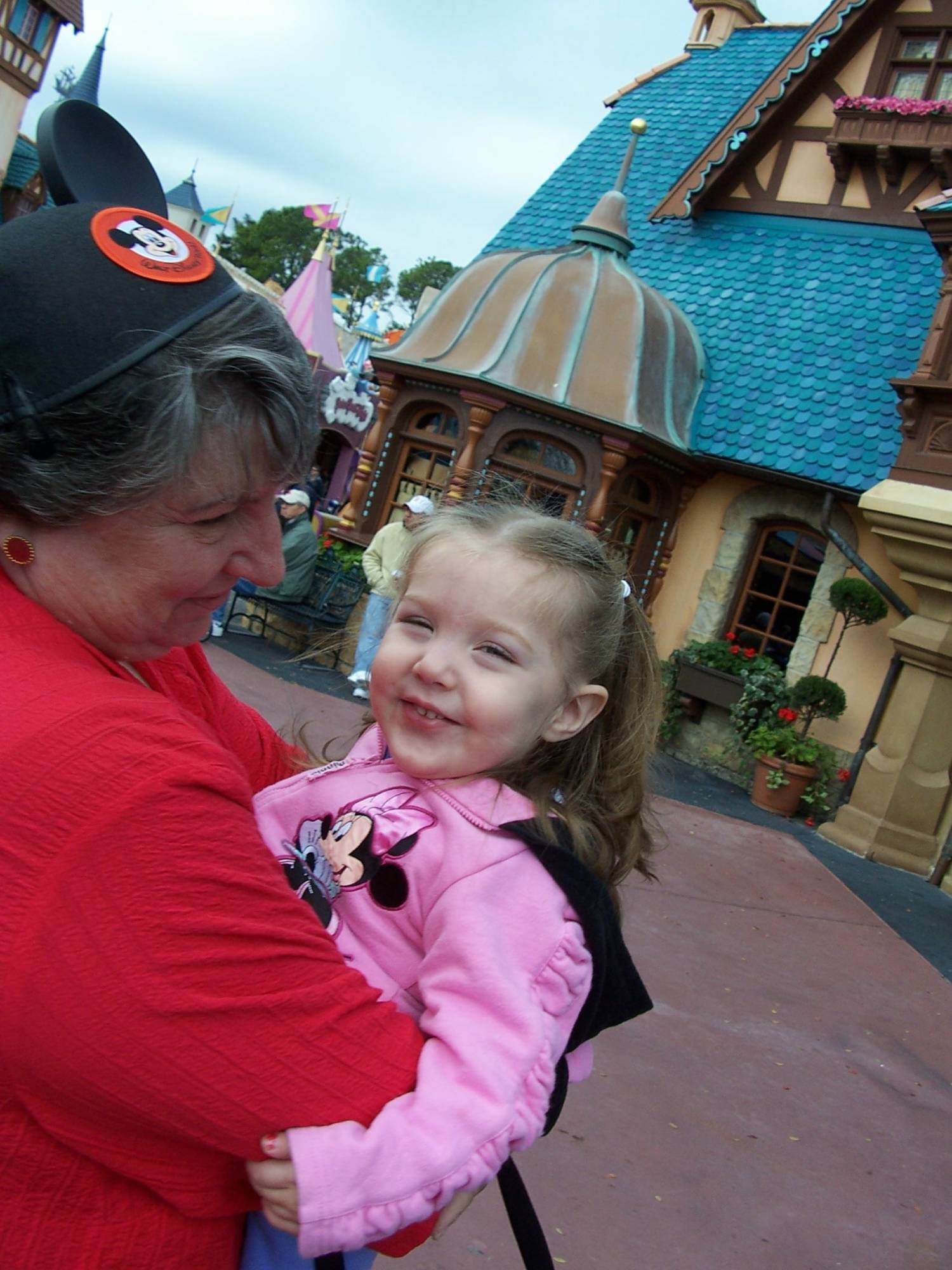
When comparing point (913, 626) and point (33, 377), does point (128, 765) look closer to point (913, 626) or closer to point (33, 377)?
point (33, 377)

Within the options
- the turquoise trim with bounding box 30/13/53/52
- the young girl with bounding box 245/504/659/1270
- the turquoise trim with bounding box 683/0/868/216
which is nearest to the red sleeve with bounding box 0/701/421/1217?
the young girl with bounding box 245/504/659/1270

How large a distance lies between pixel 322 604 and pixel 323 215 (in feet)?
85.2

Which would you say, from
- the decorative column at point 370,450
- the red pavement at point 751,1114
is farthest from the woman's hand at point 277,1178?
the decorative column at point 370,450

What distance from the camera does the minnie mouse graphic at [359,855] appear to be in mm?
1428

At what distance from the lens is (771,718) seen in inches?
395

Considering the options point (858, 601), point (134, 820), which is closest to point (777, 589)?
point (858, 601)

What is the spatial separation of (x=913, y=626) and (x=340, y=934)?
8.56 meters

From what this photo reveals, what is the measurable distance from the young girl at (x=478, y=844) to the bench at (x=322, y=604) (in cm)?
870

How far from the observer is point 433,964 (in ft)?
4.38

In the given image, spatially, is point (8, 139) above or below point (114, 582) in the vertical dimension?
above

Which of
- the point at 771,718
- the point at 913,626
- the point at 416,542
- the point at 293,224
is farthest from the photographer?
the point at 293,224

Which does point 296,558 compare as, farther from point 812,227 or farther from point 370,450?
point 812,227

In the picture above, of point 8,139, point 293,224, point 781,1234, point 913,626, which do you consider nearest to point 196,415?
point 781,1234

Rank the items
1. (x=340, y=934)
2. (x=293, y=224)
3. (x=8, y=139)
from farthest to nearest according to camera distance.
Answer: (x=293, y=224) < (x=8, y=139) < (x=340, y=934)
